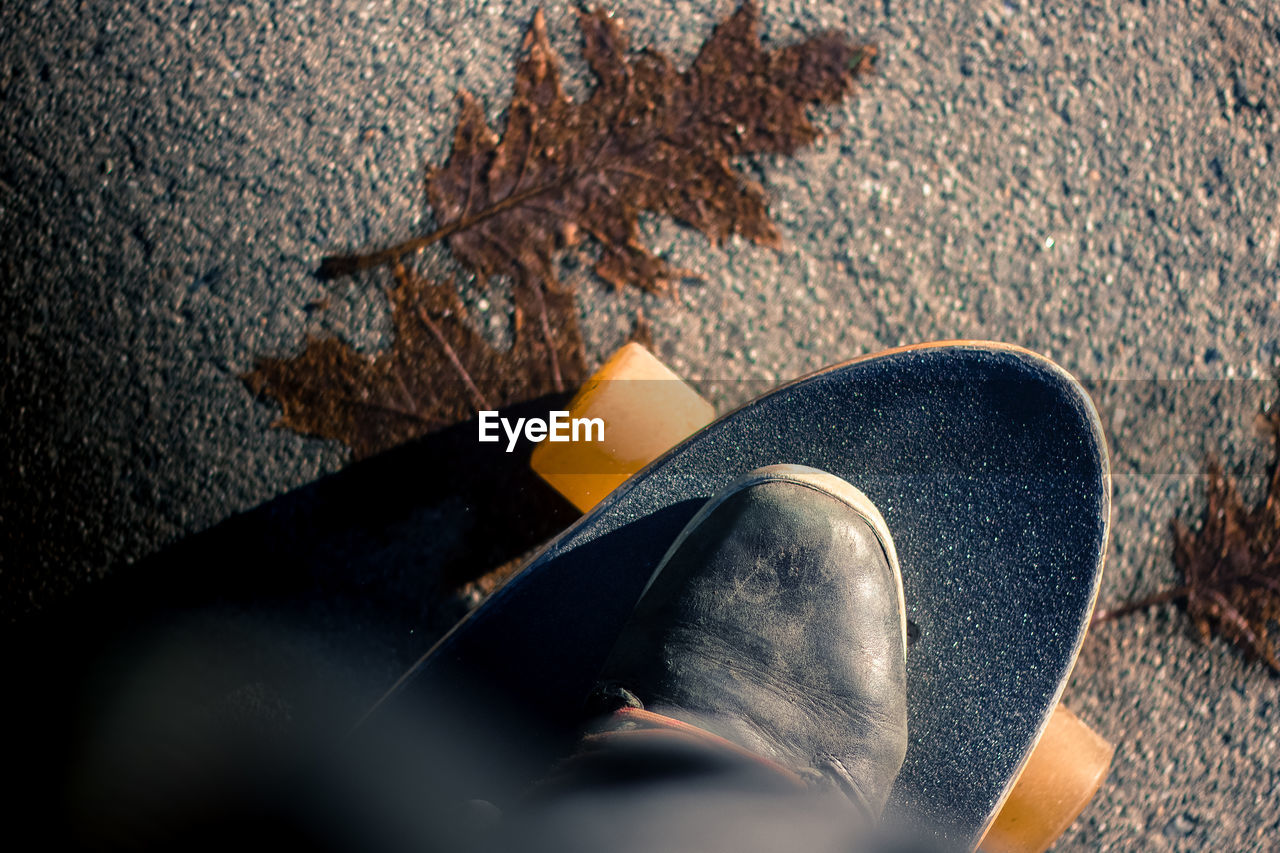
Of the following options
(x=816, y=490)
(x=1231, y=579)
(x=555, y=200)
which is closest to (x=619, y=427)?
(x=816, y=490)

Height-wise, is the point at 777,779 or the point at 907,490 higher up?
the point at 907,490

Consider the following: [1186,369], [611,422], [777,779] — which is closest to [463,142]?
[611,422]

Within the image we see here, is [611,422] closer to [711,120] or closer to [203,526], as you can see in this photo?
[711,120]

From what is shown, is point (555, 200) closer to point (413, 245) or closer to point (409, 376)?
point (413, 245)

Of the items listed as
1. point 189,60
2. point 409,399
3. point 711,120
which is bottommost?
point 409,399

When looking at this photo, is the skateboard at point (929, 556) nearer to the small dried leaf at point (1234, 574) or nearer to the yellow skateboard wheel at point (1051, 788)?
the yellow skateboard wheel at point (1051, 788)

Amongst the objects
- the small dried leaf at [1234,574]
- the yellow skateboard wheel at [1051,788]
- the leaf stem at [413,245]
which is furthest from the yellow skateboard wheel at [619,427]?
the small dried leaf at [1234,574]
